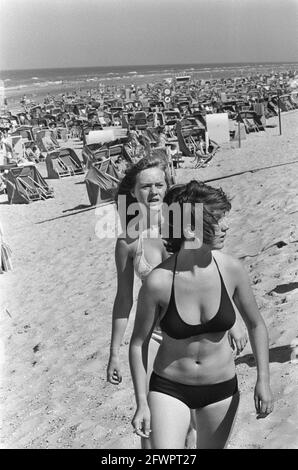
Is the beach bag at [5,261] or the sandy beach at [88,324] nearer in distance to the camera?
the sandy beach at [88,324]

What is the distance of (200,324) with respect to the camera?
187cm

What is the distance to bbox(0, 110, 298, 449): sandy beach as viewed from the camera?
343cm

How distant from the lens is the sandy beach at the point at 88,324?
11.3ft

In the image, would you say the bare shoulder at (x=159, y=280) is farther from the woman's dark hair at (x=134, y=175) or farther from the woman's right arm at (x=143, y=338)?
the woman's dark hair at (x=134, y=175)

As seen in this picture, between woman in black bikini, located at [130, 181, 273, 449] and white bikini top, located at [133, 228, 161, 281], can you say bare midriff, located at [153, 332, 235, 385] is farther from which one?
white bikini top, located at [133, 228, 161, 281]

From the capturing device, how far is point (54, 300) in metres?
6.14

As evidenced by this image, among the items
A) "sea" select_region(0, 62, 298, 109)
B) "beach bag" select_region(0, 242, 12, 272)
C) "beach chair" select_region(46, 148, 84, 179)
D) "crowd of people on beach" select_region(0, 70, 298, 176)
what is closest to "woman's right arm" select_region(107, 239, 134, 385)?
"beach bag" select_region(0, 242, 12, 272)

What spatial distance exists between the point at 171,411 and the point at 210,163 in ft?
39.8

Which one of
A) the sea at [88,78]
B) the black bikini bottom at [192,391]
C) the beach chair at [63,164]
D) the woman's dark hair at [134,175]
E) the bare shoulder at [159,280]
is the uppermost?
the woman's dark hair at [134,175]

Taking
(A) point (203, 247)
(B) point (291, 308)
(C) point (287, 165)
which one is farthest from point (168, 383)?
(C) point (287, 165)

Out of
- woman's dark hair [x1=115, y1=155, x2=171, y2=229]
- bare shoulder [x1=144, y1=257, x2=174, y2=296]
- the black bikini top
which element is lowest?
the black bikini top

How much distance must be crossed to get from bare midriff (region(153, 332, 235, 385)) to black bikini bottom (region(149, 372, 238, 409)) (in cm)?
1

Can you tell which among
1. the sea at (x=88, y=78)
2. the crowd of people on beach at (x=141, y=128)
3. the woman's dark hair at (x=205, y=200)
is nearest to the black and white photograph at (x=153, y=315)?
the woman's dark hair at (x=205, y=200)
